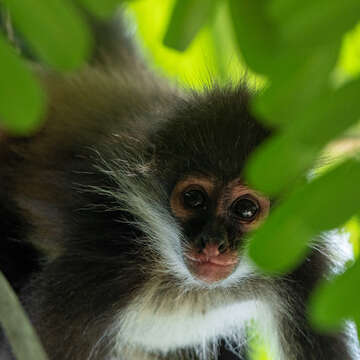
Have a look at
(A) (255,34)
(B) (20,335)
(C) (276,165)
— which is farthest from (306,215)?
(B) (20,335)

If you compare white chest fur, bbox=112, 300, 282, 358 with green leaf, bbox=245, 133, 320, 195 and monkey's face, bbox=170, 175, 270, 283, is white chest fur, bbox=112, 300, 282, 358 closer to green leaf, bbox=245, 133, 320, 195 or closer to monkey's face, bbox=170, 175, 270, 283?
monkey's face, bbox=170, 175, 270, 283

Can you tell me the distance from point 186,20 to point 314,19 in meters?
0.43

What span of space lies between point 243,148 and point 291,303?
116cm

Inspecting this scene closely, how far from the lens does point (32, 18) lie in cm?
137

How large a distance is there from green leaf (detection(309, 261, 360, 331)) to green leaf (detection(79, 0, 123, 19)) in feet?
2.44

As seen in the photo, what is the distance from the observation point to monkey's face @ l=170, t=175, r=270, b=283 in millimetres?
3939

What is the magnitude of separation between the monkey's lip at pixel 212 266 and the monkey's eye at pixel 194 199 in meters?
0.34

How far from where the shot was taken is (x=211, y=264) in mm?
3975

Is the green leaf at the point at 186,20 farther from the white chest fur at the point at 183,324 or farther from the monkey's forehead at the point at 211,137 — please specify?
the white chest fur at the point at 183,324

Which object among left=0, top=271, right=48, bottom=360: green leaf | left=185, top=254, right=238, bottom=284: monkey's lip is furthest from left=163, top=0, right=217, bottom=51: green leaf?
left=185, top=254, right=238, bottom=284: monkey's lip

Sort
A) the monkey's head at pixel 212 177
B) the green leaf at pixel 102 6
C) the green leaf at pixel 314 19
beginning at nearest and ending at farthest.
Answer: the green leaf at pixel 314 19
the green leaf at pixel 102 6
the monkey's head at pixel 212 177

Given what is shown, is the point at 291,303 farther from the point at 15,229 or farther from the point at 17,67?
the point at 17,67

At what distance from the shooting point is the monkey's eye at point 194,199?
422 cm

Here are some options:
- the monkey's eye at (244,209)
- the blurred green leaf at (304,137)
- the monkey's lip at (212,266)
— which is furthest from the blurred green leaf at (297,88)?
the monkey's eye at (244,209)
